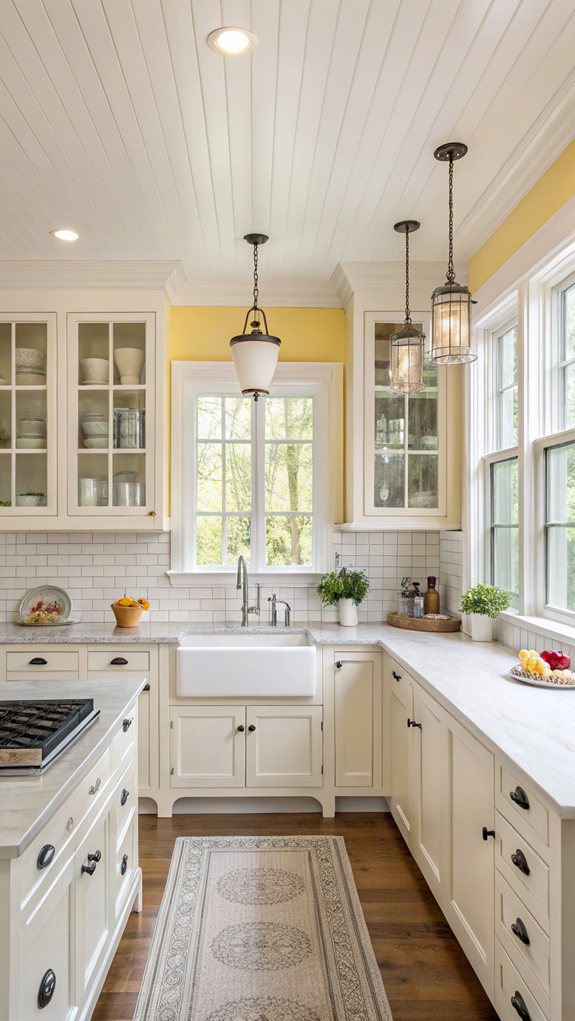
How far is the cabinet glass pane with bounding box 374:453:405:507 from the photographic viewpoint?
3680mm

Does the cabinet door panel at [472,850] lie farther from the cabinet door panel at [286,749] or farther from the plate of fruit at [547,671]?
the cabinet door panel at [286,749]

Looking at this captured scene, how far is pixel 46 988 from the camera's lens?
1.40 m

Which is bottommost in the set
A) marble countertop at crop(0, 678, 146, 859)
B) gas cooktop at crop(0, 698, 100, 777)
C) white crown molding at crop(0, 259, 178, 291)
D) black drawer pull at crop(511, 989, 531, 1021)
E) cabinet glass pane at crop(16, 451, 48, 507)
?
black drawer pull at crop(511, 989, 531, 1021)

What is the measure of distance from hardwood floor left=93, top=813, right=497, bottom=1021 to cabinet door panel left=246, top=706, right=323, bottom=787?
20 centimetres

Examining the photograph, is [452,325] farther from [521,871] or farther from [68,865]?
[68,865]

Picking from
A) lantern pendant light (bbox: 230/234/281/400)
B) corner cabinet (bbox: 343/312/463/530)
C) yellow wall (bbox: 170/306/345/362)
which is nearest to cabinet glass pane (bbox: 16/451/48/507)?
yellow wall (bbox: 170/306/345/362)

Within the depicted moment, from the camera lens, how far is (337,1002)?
2.06 metres

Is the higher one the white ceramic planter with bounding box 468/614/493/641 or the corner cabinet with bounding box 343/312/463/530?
the corner cabinet with bounding box 343/312/463/530

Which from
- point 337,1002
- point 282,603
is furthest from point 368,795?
point 337,1002

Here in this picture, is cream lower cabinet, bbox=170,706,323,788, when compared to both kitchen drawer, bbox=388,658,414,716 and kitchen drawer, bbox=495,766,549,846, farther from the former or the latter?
kitchen drawer, bbox=495,766,549,846

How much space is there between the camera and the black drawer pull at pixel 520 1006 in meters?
1.60

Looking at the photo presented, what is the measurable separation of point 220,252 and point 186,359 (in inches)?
27.8

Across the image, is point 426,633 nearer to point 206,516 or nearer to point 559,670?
point 559,670

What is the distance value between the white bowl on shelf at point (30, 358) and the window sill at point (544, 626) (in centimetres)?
270
